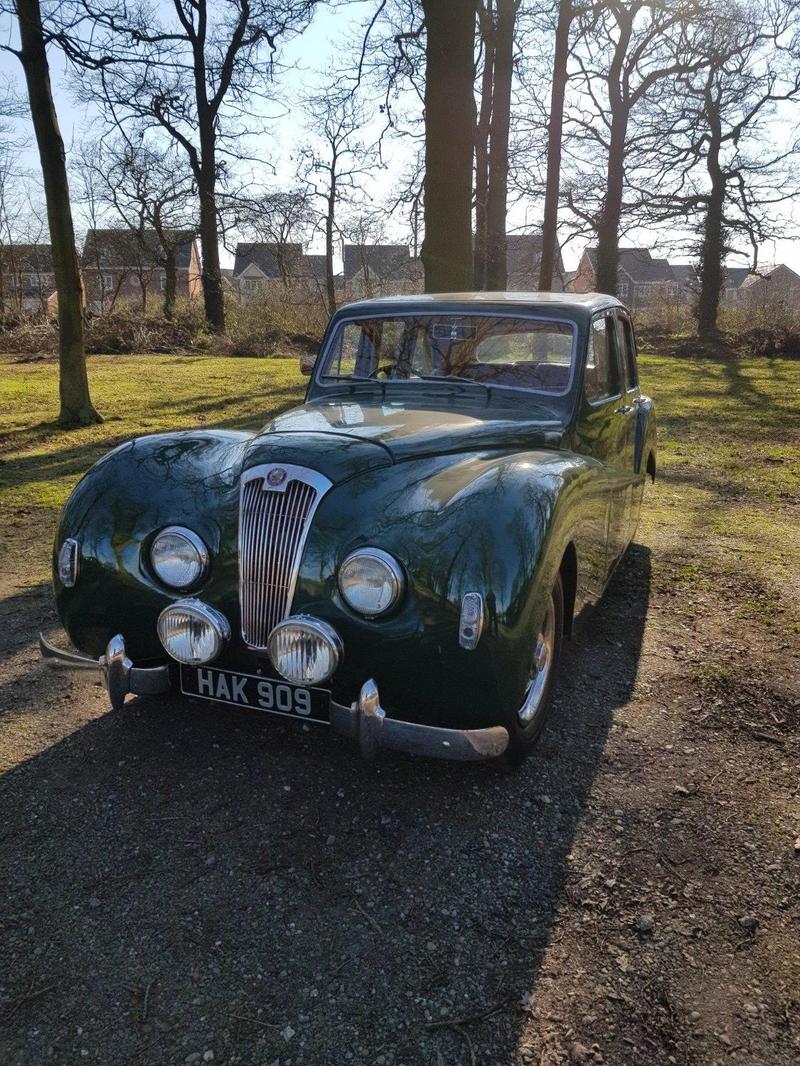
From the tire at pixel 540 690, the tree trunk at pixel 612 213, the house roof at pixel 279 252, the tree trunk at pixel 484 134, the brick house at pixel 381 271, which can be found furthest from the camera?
the house roof at pixel 279 252

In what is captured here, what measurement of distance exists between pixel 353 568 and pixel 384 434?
2.54 ft

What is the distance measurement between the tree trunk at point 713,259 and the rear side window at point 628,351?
21.2 m

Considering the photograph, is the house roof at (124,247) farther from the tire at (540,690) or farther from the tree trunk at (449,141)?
the tire at (540,690)

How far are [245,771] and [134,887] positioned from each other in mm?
651

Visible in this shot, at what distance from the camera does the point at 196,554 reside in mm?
2801

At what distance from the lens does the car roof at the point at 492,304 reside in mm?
4082

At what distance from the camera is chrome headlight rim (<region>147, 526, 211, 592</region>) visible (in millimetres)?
2803

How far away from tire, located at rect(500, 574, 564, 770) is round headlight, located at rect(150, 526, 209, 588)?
4.07 ft

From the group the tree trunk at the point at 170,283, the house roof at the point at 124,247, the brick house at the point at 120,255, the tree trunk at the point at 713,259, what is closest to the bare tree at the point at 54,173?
the tree trunk at the point at 170,283

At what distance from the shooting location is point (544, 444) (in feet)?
11.6

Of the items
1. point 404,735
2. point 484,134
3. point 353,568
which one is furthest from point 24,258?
point 404,735

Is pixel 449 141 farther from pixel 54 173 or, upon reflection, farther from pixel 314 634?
pixel 314 634

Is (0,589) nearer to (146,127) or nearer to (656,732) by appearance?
(656,732)

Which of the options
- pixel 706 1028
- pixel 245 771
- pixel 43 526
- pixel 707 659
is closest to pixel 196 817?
pixel 245 771
